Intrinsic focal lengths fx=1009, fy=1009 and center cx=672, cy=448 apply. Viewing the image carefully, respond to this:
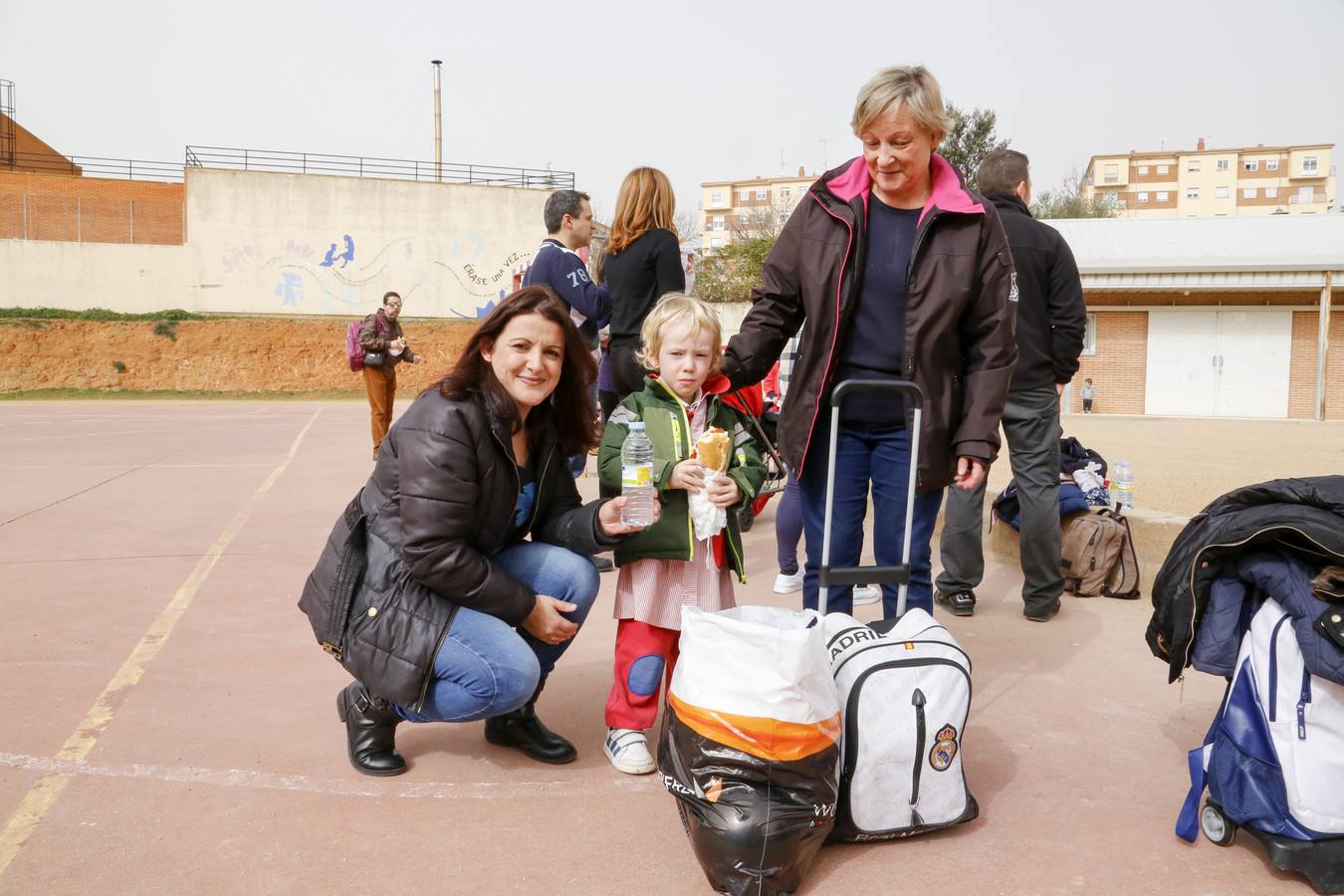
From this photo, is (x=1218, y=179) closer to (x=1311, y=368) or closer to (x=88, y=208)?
(x=1311, y=368)

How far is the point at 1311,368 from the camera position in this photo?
24.4m

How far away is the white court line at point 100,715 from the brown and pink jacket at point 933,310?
8.73ft

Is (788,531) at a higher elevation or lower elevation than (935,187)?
lower

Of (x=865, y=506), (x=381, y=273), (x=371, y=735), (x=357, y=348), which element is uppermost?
(x=381, y=273)

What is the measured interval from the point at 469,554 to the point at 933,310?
5.68ft

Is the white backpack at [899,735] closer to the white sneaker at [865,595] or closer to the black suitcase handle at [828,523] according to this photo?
the black suitcase handle at [828,523]

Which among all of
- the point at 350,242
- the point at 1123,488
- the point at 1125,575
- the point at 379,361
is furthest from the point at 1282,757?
the point at 350,242

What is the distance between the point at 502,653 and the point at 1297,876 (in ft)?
7.74

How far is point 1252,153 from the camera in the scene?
11094 centimetres

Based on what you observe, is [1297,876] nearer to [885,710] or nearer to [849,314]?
[885,710]

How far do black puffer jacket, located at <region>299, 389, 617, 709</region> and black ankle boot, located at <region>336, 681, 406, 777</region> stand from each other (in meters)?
0.25

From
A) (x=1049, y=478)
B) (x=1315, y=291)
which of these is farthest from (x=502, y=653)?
(x=1315, y=291)

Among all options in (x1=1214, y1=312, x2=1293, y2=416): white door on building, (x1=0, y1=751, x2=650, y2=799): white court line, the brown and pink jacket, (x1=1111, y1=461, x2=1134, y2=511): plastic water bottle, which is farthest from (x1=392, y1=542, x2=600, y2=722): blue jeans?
(x1=1214, y1=312, x2=1293, y2=416): white door on building

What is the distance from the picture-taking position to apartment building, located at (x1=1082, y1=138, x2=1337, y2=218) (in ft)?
354
